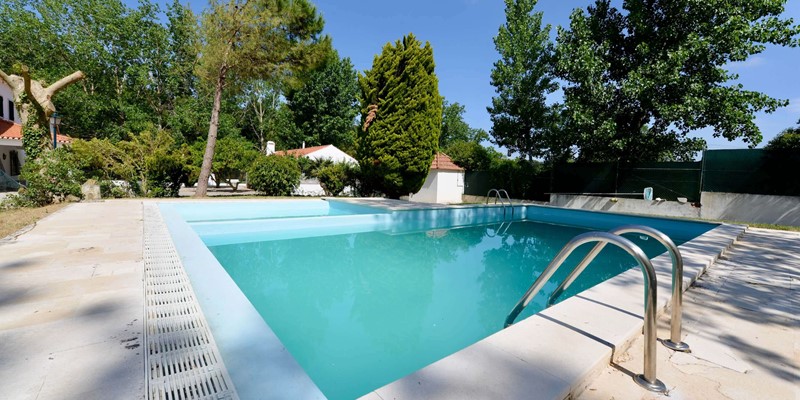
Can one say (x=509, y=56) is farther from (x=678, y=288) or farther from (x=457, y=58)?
(x=678, y=288)

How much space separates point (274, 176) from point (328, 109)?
19.0 metres

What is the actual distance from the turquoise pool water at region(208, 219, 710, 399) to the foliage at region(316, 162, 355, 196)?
800 centimetres

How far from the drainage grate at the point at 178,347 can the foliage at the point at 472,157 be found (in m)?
A: 18.0

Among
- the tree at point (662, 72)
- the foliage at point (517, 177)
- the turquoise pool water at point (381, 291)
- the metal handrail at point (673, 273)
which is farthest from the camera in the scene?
the foliage at point (517, 177)

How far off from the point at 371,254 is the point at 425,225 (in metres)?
3.94

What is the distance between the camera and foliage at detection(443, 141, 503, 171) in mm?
21188

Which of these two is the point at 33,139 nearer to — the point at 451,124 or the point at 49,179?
the point at 49,179

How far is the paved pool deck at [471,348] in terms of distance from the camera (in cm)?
162

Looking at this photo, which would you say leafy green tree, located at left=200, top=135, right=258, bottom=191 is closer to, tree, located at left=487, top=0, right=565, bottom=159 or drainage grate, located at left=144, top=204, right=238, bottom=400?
tree, located at left=487, top=0, right=565, bottom=159

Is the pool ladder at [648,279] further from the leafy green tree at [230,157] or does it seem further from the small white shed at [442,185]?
the leafy green tree at [230,157]

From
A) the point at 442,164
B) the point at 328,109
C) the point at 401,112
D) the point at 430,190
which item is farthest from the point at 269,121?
the point at 401,112

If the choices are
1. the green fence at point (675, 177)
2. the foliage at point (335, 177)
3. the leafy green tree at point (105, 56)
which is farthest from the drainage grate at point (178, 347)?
the leafy green tree at point (105, 56)

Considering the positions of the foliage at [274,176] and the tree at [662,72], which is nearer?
the tree at [662,72]

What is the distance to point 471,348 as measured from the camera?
201 centimetres
